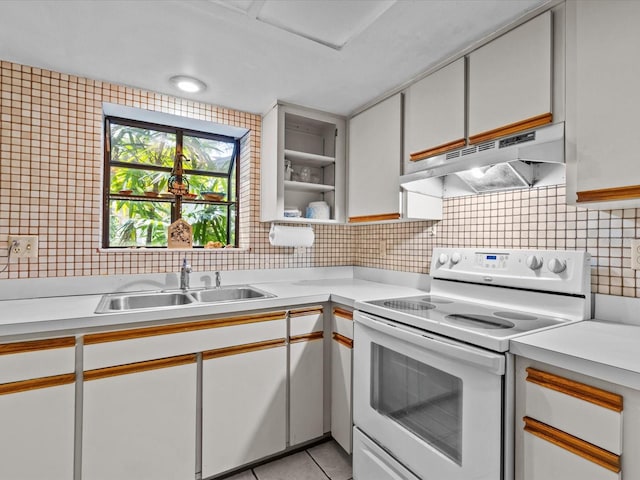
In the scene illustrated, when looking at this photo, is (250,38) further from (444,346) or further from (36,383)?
(36,383)

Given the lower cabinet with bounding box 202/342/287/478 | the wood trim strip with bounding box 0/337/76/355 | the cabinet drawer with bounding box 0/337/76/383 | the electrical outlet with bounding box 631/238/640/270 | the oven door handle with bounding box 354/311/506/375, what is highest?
the electrical outlet with bounding box 631/238/640/270

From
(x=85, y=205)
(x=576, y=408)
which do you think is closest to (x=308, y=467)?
(x=576, y=408)

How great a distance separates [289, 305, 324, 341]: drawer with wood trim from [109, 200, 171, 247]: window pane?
3.64 feet

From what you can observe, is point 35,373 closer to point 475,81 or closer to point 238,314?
point 238,314

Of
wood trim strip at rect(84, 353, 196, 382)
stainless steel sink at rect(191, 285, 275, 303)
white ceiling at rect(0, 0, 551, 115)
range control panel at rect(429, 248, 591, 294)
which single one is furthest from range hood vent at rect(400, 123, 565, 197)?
wood trim strip at rect(84, 353, 196, 382)

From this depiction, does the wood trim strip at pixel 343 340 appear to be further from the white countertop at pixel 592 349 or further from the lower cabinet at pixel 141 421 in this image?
the white countertop at pixel 592 349

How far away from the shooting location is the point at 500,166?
1.50 meters

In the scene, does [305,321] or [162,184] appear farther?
[162,184]

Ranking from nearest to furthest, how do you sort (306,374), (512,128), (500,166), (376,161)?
(512,128) → (500,166) → (306,374) → (376,161)

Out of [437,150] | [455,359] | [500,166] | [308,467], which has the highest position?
[437,150]

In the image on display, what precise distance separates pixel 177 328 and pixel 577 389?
148 cm

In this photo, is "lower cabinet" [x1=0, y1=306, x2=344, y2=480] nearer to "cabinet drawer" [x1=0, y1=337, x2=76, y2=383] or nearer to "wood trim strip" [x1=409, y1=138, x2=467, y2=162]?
"cabinet drawer" [x1=0, y1=337, x2=76, y2=383]

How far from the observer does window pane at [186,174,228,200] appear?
2.44 metres

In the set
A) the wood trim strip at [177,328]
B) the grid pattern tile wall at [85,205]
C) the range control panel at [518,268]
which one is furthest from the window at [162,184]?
the range control panel at [518,268]
